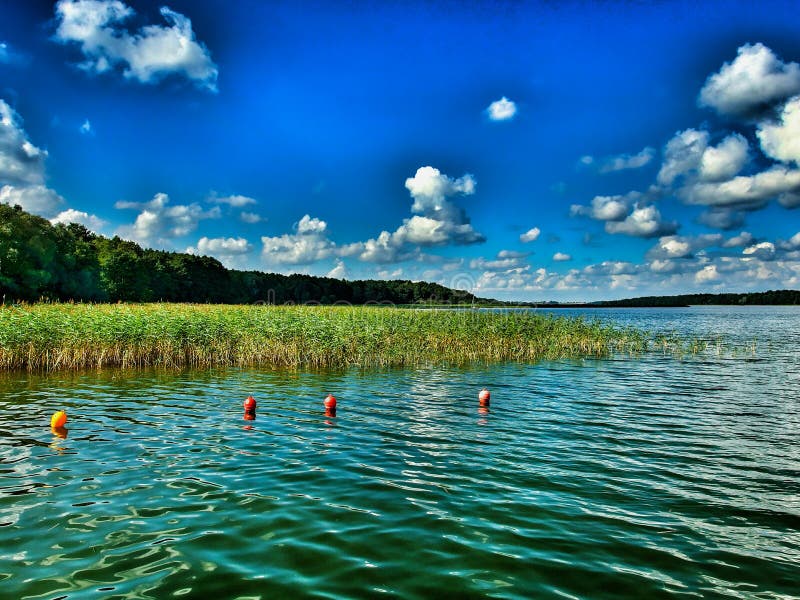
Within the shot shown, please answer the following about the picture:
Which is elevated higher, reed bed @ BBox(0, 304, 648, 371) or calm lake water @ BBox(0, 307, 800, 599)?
reed bed @ BBox(0, 304, 648, 371)

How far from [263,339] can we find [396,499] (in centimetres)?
2083

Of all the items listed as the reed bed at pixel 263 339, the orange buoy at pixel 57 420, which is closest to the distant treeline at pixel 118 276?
the reed bed at pixel 263 339

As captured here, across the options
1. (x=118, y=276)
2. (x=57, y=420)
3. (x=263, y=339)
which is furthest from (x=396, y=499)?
(x=118, y=276)

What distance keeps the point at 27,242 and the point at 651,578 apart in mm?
76327

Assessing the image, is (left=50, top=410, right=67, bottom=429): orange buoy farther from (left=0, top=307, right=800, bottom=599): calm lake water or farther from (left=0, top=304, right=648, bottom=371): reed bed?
(left=0, top=304, right=648, bottom=371): reed bed

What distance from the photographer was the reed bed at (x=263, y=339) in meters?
24.6

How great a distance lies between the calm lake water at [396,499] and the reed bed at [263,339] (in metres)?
7.02

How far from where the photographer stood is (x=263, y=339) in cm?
2845

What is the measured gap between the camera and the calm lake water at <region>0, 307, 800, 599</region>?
20.6 ft

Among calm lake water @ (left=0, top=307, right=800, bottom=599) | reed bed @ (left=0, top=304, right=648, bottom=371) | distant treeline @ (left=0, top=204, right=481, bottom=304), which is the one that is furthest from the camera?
distant treeline @ (left=0, top=204, right=481, bottom=304)

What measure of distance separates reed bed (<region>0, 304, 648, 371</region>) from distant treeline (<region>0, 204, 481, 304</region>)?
871cm

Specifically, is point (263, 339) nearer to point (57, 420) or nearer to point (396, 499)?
point (57, 420)

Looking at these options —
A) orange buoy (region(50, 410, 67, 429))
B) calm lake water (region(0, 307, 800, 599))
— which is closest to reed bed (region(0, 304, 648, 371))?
calm lake water (region(0, 307, 800, 599))

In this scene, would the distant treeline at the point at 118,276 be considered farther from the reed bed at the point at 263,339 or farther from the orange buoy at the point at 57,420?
the orange buoy at the point at 57,420
